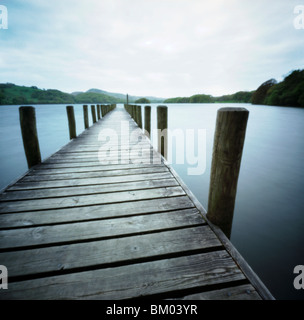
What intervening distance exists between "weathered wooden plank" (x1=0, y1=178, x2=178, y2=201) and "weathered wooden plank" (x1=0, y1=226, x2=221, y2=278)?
2.90 feet

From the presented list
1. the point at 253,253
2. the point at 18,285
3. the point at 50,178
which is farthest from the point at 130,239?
the point at 253,253

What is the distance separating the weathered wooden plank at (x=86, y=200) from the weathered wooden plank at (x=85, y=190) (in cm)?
8

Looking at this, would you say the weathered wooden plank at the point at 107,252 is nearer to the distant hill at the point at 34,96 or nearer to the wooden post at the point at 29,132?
the wooden post at the point at 29,132

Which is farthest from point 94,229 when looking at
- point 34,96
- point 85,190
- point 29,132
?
point 34,96

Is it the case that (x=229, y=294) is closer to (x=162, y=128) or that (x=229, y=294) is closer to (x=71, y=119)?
(x=162, y=128)

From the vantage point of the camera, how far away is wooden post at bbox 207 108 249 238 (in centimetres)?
132

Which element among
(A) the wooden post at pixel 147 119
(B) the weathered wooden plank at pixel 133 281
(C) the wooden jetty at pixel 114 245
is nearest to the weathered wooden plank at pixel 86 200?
(C) the wooden jetty at pixel 114 245

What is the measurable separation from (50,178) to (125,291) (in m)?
2.20

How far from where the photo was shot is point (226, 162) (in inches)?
56.1

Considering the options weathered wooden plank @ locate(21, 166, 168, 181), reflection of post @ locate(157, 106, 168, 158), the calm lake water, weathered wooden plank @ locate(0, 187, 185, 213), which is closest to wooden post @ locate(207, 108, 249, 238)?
weathered wooden plank @ locate(0, 187, 185, 213)

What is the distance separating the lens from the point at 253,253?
316 centimetres

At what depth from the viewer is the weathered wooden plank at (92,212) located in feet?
5.51
